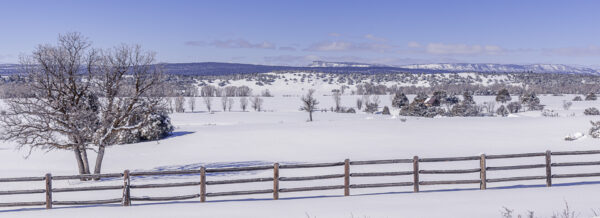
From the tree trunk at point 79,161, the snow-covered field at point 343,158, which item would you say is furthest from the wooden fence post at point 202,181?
the tree trunk at point 79,161

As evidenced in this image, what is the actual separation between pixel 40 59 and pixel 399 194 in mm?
17455

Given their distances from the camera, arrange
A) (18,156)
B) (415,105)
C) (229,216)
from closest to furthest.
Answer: (229,216)
(18,156)
(415,105)

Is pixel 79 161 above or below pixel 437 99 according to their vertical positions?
below

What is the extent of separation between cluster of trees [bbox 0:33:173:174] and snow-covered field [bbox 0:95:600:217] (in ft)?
8.12

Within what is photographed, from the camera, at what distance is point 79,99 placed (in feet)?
79.0

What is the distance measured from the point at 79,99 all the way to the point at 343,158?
1647 centimetres

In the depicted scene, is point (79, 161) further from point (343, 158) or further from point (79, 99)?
point (343, 158)

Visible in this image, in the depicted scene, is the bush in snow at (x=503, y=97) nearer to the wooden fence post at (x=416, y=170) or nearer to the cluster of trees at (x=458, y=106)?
the cluster of trees at (x=458, y=106)

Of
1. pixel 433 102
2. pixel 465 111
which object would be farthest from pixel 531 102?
pixel 465 111

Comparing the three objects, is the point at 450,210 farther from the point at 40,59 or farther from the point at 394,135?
the point at 394,135

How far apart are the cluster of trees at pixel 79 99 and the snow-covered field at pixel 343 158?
2.48m

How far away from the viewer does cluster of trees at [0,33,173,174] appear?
23.0 meters

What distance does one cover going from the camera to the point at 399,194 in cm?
1578

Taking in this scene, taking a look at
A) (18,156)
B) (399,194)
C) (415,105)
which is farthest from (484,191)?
(415,105)
